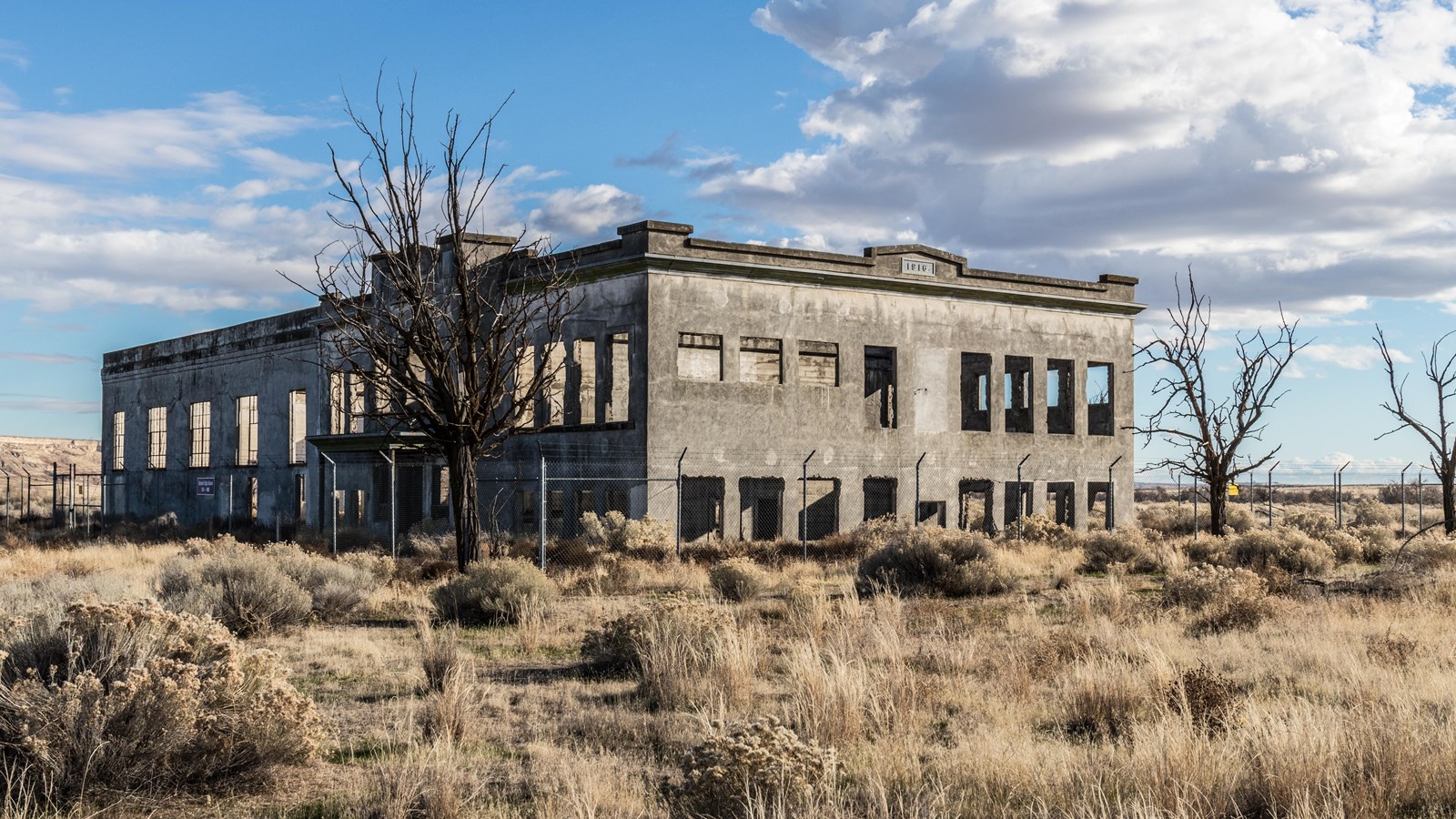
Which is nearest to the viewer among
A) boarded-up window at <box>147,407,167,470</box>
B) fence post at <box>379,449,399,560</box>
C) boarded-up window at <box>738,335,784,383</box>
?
fence post at <box>379,449,399,560</box>

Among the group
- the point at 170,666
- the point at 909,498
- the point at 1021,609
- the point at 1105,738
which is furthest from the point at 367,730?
the point at 909,498

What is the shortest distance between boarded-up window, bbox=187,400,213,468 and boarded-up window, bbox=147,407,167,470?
2.04m

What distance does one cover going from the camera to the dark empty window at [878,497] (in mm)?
35438

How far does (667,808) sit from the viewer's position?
22.7 feet

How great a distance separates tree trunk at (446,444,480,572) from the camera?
724 inches

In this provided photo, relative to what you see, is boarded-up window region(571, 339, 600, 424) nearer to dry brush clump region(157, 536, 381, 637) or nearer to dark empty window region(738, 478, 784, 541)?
→ dark empty window region(738, 478, 784, 541)

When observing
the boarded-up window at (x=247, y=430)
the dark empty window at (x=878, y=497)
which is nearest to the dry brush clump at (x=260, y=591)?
the dark empty window at (x=878, y=497)

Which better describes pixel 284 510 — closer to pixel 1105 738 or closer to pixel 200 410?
pixel 200 410

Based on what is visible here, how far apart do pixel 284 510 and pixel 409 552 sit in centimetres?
1389

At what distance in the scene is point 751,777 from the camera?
6.67 m

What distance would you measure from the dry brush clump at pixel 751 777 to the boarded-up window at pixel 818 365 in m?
29.6

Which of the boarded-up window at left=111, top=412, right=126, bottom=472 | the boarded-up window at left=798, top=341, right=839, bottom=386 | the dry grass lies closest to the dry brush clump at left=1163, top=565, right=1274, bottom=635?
the dry grass

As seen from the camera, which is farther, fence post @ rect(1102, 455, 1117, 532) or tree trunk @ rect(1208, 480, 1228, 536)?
fence post @ rect(1102, 455, 1117, 532)

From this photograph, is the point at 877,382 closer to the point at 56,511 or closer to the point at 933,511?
the point at 933,511
